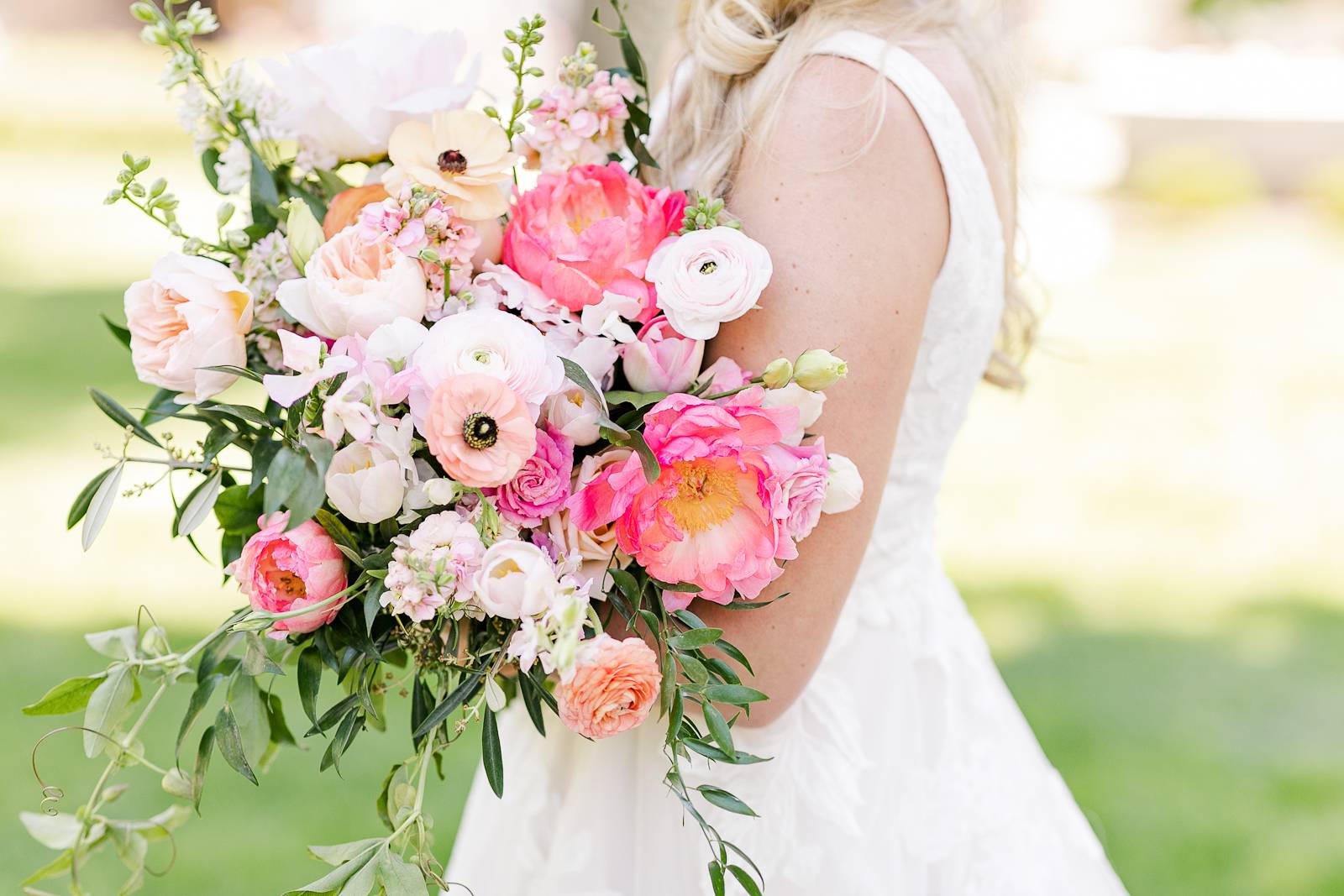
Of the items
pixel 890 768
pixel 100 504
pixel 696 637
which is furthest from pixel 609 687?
pixel 890 768

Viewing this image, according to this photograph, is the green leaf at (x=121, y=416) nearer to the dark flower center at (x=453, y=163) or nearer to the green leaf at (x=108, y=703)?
the green leaf at (x=108, y=703)

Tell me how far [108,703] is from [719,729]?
24.3 inches

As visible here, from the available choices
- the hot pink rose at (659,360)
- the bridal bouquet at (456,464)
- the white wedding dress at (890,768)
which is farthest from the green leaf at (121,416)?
the white wedding dress at (890,768)

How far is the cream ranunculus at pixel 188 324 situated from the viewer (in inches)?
48.8

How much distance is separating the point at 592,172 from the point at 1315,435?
654 centimetres

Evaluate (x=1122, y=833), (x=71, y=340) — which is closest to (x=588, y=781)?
(x=1122, y=833)

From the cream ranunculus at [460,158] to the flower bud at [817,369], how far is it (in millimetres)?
387

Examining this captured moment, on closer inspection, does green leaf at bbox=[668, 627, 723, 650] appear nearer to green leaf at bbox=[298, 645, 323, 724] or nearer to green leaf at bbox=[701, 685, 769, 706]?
green leaf at bbox=[701, 685, 769, 706]

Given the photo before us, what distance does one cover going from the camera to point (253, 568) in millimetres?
1227

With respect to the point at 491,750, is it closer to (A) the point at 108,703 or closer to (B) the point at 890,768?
(A) the point at 108,703

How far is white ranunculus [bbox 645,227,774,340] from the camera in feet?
4.10

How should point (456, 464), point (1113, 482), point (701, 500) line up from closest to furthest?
point (456, 464)
point (701, 500)
point (1113, 482)

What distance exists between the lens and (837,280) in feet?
4.45

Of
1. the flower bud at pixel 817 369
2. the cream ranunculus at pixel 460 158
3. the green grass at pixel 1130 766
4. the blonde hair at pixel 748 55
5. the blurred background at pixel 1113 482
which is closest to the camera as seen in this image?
the flower bud at pixel 817 369
